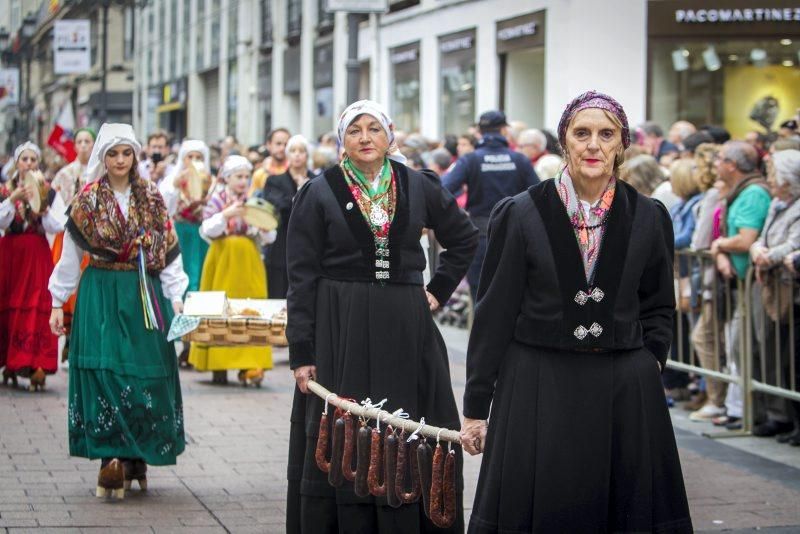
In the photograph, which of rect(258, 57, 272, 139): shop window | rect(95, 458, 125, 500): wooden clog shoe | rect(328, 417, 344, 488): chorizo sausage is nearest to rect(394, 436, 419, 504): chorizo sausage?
rect(328, 417, 344, 488): chorizo sausage

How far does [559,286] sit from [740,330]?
5.91 meters

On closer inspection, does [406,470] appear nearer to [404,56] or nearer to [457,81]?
[457,81]

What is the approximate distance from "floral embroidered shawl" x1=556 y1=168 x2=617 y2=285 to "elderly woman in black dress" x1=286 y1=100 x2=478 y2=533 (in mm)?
1761

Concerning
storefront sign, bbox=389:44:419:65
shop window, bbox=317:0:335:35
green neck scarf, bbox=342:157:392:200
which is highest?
shop window, bbox=317:0:335:35

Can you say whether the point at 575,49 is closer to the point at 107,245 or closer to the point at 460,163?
the point at 460,163

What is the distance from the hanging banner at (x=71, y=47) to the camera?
31.7 meters

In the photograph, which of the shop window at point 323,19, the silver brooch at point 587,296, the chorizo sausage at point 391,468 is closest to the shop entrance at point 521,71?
the shop window at point 323,19

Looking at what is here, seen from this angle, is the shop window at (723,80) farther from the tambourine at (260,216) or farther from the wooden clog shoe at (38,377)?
the wooden clog shoe at (38,377)

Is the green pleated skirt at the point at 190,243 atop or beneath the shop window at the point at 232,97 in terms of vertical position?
beneath

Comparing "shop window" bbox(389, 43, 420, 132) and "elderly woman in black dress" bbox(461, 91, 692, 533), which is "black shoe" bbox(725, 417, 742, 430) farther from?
"shop window" bbox(389, 43, 420, 132)

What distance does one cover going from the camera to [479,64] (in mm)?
26031

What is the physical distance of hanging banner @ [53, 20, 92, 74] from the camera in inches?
1249

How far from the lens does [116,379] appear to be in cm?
810

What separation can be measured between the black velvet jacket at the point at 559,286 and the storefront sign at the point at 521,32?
61.2 feet
